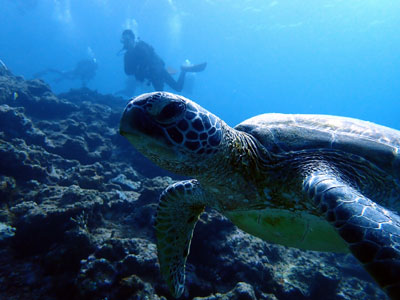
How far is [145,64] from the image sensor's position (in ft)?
56.5

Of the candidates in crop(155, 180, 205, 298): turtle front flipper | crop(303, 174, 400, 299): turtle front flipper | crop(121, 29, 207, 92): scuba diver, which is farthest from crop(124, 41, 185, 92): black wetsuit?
crop(303, 174, 400, 299): turtle front flipper

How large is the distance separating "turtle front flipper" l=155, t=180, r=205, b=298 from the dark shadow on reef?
28cm

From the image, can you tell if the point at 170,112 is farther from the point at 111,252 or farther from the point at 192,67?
the point at 192,67

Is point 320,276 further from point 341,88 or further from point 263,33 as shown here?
point 341,88

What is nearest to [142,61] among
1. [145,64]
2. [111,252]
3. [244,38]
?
[145,64]

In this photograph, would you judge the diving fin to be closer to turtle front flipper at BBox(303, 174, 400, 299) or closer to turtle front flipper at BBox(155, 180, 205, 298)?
turtle front flipper at BBox(155, 180, 205, 298)

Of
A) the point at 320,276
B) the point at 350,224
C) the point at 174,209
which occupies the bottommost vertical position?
the point at 320,276

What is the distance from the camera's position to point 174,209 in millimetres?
2502

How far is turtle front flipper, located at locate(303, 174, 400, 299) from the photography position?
101 cm

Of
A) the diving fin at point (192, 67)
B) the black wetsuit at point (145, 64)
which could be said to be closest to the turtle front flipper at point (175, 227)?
the black wetsuit at point (145, 64)

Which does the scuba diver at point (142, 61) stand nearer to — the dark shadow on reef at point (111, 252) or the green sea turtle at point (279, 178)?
the dark shadow on reef at point (111, 252)

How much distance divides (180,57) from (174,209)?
271 feet

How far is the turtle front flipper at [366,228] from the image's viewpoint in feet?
3.32

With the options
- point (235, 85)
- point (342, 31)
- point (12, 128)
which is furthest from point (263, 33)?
point (235, 85)
